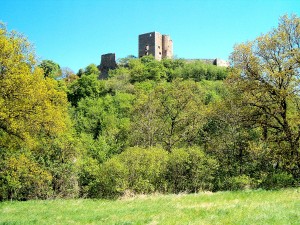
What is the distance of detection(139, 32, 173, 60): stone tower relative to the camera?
104 metres

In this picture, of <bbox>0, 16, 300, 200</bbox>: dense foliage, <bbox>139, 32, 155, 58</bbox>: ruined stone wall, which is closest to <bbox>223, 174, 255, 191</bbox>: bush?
<bbox>0, 16, 300, 200</bbox>: dense foliage

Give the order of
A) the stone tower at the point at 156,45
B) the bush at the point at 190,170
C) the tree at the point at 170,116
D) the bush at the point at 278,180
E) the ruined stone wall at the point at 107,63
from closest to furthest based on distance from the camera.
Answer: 1. the bush at the point at 278,180
2. the bush at the point at 190,170
3. the tree at the point at 170,116
4. the stone tower at the point at 156,45
5. the ruined stone wall at the point at 107,63

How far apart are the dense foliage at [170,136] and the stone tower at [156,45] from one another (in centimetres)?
6892

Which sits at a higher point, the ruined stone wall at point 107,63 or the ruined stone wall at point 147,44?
the ruined stone wall at point 147,44

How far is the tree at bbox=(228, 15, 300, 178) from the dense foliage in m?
0.07

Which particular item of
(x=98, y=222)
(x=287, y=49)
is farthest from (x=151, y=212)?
(x=287, y=49)

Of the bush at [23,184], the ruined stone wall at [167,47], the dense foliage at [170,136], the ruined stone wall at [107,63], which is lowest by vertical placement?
the bush at [23,184]

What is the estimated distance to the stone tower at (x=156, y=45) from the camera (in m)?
104

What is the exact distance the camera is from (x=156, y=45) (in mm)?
105000

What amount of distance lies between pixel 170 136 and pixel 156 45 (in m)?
74.3

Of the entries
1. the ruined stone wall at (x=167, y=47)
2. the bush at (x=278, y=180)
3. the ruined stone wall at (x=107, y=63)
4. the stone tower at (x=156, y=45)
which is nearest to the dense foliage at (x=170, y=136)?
the bush at (x=278, y=180)

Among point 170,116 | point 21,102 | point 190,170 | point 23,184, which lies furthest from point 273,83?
point 23,184

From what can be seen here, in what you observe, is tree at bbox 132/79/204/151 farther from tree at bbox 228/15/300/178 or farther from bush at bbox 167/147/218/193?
tree at bbox 228/15/300/178

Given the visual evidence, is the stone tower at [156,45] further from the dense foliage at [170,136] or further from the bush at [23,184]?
the bush at [23,184]
